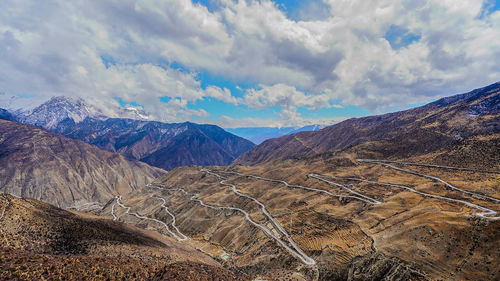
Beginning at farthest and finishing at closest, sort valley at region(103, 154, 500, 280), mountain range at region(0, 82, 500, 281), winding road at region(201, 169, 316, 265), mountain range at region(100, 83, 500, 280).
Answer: winding road at region(201, 169, 316, 265) → valley at region(103, 154, 500, 280) → mountain range at region(100, 83, 500, 280) → mountain range at region(0, 82, 500, 281)

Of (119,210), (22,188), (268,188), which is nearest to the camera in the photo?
(268,188)

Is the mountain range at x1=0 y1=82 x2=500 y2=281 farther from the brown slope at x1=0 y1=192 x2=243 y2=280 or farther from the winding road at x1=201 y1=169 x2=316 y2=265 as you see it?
the winding road at x1=201 y1=169 x2=316 y2=265

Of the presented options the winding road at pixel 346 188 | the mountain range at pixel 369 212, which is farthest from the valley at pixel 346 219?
the mountain range at pixel 369 212

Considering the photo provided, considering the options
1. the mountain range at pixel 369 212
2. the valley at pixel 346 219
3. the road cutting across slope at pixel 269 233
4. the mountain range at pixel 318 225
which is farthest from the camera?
the road cutting across slope at pixel 269 233

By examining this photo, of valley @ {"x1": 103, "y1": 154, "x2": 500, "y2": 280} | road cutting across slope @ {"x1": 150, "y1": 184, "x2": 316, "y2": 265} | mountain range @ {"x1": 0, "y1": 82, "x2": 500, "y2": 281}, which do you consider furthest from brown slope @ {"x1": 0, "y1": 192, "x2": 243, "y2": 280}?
Result: valley @ {"x1": 103, "y1": 154, "x2": 500, "y2": 280}

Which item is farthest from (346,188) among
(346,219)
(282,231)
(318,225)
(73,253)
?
(73,253)

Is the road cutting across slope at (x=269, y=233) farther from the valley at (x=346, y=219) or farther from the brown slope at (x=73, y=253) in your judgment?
the brown slope at (x=73, y=253)

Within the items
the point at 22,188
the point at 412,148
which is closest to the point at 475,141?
the point at 412,148

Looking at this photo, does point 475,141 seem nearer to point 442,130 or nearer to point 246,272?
point 442,130
